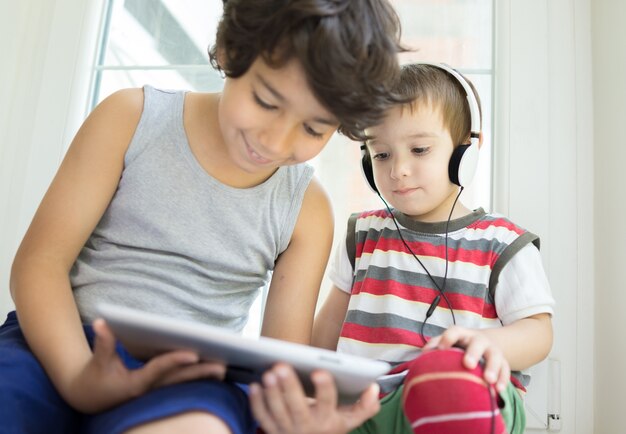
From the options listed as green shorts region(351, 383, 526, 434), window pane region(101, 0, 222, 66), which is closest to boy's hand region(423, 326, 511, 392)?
green shorts region(351, 383, 526, 434)

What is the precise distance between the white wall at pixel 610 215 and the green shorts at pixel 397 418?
0.32m

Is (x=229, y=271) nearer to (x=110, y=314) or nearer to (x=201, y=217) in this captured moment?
(x=201, y=217)

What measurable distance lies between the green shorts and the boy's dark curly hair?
41cm

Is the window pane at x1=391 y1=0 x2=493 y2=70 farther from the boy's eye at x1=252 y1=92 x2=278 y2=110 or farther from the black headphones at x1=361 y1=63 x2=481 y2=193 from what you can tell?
the boy's eye at x1=252 y1=92 x2=278 y2=110

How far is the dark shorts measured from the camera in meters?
0.60

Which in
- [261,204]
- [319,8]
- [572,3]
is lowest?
[261,204]

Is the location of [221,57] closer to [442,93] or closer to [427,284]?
[442,93]

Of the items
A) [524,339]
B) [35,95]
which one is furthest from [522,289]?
[35,95]

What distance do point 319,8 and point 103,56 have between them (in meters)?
0.97

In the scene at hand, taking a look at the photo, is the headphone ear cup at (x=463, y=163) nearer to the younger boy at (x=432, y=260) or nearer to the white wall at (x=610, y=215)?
the younger boy at (x=432, y=260)

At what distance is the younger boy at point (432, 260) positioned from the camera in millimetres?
963

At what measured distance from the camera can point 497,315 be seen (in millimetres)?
1021

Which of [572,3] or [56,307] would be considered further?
[572,3]

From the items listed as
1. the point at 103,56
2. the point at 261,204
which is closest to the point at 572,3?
the point at 261,204
